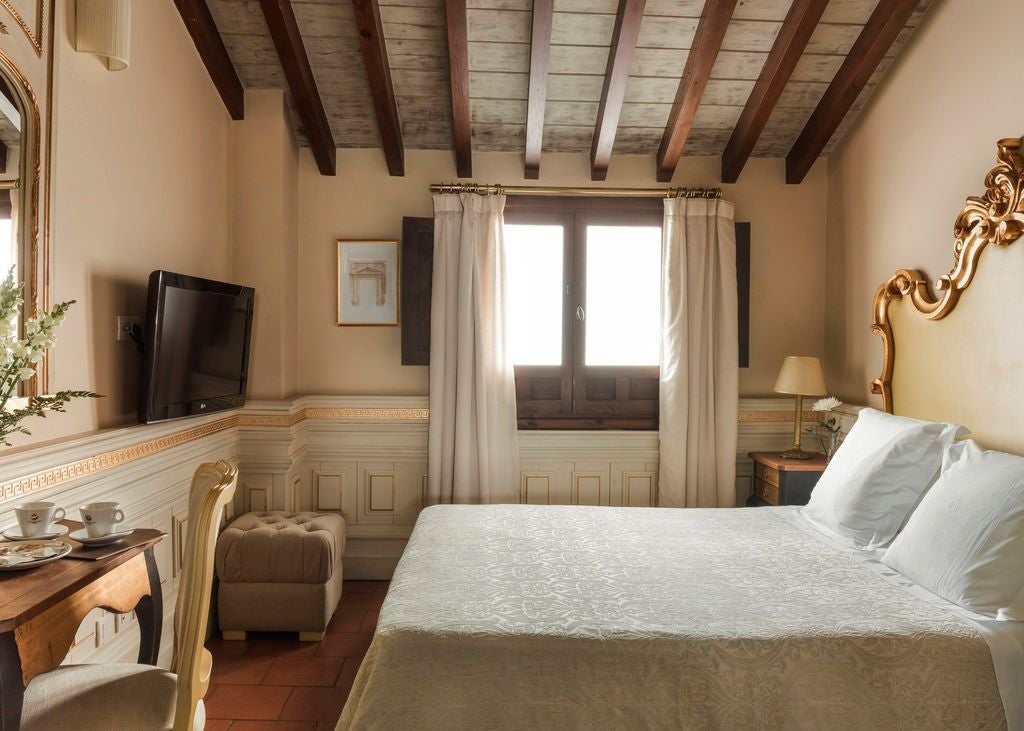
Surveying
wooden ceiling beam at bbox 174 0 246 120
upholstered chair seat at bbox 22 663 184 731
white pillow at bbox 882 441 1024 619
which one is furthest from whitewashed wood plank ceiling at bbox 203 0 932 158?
upholstered chair seat at bbox 22 663 184 731

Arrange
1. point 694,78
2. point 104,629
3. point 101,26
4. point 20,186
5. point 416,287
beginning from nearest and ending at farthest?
point 20,186 < point 101,26 < point 104,629 < point 694,78 < point 416,287

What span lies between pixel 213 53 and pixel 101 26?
44.1 inches

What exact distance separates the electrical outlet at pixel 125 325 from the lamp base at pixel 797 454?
134 inches

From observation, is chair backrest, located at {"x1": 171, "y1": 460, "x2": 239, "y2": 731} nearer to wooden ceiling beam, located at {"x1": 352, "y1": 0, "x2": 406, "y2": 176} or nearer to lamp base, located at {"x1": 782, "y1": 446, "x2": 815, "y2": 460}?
wooden ceiling beam, located at {"x1": 352, "y1": 0, "x2": 406, "y2": 176}

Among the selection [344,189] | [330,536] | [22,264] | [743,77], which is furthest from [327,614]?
[743,77]

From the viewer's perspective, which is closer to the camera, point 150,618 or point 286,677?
point 150,618

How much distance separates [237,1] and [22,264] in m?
1.88

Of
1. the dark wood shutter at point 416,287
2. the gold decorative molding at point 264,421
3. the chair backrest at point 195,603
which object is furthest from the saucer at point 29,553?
the dark wood shutter at point 416,287

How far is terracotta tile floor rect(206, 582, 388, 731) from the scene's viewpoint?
2611mm

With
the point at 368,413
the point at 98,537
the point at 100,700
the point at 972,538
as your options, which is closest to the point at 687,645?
the point at 972,538

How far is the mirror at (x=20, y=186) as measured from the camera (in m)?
2.05

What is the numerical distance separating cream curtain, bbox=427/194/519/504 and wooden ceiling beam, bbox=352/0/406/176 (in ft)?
1.22

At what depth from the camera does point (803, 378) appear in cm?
382

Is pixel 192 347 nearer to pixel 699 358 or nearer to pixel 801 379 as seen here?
pixel 699 358
